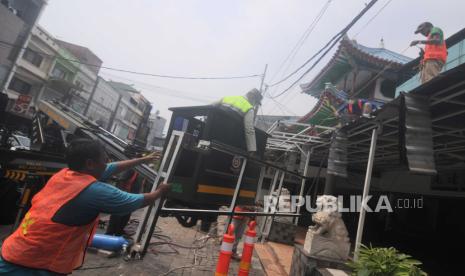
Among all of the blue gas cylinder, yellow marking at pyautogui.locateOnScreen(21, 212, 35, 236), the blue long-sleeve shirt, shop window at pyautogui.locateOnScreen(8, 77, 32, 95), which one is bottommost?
the blue gas cylinder

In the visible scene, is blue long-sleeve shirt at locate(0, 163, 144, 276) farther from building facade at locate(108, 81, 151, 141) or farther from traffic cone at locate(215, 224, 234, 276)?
building facade at locate(108, 81, 151, 141)

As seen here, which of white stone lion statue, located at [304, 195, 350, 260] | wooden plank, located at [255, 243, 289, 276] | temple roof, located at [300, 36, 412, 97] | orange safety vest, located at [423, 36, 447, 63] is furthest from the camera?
temple roof, located at [300, 36, 412, 97]

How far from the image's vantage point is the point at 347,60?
1319cm

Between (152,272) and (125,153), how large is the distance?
6.43 ft

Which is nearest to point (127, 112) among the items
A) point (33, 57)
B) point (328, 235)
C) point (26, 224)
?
point (33, 57)

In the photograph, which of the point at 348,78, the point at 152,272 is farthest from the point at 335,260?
the point at 348,78

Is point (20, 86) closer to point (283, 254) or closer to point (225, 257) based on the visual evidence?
point (283, 254)

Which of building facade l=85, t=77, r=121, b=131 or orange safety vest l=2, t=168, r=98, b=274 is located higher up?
building facade l=85, t=77, r=121, b=131

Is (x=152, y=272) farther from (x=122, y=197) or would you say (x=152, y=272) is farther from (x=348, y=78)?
(x=348, y=78)

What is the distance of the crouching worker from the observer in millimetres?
1895

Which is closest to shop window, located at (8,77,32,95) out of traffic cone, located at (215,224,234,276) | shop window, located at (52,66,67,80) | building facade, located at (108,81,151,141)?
shop window, located at (52,66,67,80)

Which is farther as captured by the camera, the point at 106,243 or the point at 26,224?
the point at 106,243

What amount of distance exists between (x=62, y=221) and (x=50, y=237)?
12 centimetres

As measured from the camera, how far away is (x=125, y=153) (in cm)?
482
